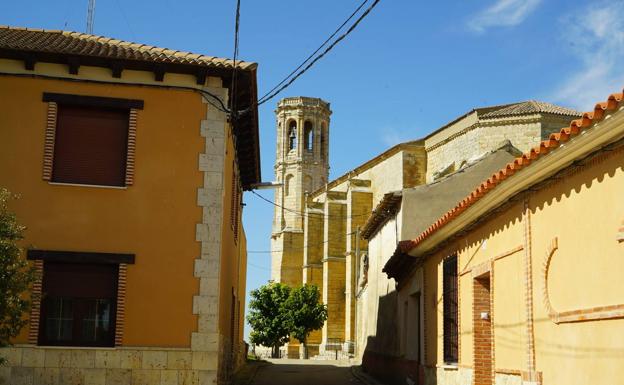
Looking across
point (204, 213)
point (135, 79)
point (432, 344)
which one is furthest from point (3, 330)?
point (432, 344)

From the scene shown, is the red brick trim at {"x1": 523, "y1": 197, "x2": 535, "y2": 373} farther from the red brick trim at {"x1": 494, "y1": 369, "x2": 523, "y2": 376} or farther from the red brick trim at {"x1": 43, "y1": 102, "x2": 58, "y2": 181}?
the red brick trim at {"x1": 43, "y1": 102, "x2": 58, "y2": 181}

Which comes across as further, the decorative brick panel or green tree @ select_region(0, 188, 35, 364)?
the decorative brick panel

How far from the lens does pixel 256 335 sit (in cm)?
5012

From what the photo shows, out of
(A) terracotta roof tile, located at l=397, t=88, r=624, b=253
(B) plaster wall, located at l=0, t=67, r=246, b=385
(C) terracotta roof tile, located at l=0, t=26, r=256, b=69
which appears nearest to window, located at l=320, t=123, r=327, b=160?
(C) terracotta roof tile, located at l=0, t=26, r=256, b=69

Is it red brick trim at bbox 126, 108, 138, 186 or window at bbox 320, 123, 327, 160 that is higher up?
window at bbox 320, 123, 327, 160

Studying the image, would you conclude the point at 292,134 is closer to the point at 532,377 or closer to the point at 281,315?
the point at 281,315

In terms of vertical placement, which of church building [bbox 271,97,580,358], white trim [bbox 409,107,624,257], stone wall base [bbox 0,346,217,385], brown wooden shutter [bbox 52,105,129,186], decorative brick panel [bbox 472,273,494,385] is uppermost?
church building [bbox 271,97,580,358]

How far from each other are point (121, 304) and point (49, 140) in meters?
2.83

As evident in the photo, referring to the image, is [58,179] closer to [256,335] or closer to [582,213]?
[582,213]

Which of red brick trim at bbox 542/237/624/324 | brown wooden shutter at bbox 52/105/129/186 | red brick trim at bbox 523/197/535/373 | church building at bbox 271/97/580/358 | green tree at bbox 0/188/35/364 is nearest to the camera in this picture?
red brick trim at bbox 542/237/624/324

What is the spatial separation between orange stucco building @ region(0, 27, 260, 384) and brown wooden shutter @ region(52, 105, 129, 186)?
0.02 m

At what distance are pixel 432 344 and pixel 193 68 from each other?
6.90 metres

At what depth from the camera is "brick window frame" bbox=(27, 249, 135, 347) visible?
39.1 ft

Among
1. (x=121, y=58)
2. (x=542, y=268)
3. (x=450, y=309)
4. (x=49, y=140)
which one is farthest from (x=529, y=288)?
(x=49, y=140)
